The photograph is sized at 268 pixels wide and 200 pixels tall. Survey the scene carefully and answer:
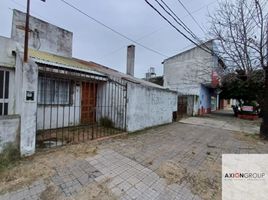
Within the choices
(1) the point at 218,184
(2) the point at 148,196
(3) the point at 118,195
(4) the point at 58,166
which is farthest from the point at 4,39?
(1) the point at 218,184

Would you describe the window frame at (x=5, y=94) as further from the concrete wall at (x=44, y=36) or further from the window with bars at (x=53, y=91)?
the concrete wall at (x=44, y=36)

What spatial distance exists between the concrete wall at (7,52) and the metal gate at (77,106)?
986 mm

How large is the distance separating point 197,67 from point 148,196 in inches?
649

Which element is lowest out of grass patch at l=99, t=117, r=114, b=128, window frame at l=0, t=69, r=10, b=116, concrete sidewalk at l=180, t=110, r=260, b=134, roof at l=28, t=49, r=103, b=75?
concrete sidewalk at l=180, t=110, r=260, b=134

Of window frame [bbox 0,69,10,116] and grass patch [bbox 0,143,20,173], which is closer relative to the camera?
grass patch [bbox 0,143,20,173]

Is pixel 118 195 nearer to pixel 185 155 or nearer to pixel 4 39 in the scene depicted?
pixel 185 155

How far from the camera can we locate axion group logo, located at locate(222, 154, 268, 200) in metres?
3.28

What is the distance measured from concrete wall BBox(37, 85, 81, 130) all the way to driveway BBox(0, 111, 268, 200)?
Result: 2.58 metres

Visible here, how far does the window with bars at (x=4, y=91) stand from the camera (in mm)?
5829

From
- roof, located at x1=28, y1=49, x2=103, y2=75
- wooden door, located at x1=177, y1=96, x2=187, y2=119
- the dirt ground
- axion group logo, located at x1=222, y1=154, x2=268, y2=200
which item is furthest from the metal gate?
wooden door, located at x1=177, y1=96, x2=187, y2=119

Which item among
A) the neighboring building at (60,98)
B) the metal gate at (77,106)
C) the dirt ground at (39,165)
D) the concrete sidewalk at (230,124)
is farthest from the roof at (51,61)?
the concrete sidewalk at (230,124)

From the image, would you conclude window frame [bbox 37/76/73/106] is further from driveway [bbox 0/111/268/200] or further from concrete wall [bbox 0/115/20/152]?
driveway [bbox 0/111/268/200]

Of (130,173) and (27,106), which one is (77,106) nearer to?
(27,106)

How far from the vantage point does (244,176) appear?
4.03 meters
